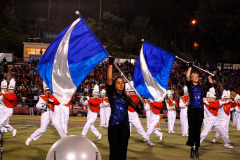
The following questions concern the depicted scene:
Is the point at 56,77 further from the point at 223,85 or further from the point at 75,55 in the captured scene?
the point at 223,85

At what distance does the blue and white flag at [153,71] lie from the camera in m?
11.5

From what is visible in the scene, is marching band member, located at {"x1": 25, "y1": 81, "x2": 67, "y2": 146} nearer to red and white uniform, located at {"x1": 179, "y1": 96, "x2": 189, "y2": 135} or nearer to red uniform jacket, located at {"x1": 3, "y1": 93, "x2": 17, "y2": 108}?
red uniform jacket, located at {"x1": 3, "y1": 93, "x2": 17, "y2": 108}

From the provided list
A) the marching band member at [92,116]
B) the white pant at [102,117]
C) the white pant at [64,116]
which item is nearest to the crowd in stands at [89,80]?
the white pant at [102,117]

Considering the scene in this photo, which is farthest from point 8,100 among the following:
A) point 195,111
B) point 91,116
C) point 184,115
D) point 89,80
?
point 89,80

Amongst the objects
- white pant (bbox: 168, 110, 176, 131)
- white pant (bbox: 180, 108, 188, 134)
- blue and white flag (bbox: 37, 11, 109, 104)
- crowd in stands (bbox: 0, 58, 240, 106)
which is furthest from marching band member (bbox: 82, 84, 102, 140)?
crowd in stands (bbox: 0, 58, 240, 106)

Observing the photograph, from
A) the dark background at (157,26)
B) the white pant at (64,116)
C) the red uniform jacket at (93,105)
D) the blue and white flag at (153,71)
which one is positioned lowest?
the white pant at (64,116)

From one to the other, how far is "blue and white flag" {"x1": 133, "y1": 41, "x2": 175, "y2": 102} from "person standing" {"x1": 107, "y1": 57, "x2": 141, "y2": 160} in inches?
197

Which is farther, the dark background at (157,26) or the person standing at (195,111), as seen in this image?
the dark background at (157,26)

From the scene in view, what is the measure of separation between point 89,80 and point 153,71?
1941 cm

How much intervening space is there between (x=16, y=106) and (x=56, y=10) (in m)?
59.7

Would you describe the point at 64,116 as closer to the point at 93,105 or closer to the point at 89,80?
the point at 93,105

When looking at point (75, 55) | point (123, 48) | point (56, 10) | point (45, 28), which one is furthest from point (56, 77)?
point (56, 10)

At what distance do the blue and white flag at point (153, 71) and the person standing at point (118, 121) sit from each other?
16.4 ft

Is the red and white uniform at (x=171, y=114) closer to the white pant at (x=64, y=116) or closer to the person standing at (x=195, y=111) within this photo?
the white pant at (x=64, y=116)
